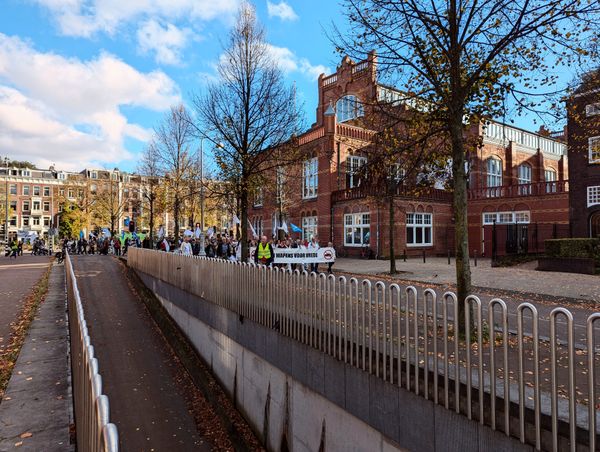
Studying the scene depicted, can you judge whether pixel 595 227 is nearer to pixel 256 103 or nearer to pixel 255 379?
pixel 256 103

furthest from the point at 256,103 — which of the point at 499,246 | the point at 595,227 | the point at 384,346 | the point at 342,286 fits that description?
the point at 595,227

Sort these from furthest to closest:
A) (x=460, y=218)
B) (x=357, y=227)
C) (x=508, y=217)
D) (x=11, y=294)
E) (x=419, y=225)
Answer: (x=508, y=217)
(x=419, y=225)
(x=357, y=227)
(x=11, y=294)
(x=460, y=218)

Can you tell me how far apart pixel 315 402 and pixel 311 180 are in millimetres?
27945

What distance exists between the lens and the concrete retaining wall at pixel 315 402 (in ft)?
12.8

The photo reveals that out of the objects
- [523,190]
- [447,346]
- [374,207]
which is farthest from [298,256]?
[523,190]

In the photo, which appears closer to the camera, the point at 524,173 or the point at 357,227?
the point at 357,227

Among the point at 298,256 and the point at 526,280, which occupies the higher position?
the point at 298,256

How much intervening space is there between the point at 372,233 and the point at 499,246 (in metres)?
7.99

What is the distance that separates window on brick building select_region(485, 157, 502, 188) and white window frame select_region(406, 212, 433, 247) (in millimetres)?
11840

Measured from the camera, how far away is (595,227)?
25172mm

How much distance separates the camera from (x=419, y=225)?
29.4 m

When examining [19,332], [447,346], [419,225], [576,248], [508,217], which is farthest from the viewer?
[508,217]

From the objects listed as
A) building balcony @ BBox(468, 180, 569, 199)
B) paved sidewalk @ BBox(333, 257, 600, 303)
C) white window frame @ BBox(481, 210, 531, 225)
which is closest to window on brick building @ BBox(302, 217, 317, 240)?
paved sidewalk @ BBox(333, 257, 600, 303)

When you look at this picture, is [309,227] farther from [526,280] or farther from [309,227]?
[526,280]
